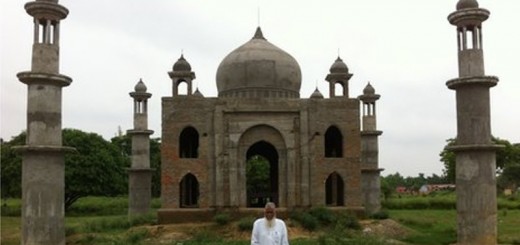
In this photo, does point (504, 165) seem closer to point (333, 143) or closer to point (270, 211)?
point (333, 143)

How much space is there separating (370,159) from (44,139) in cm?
1694

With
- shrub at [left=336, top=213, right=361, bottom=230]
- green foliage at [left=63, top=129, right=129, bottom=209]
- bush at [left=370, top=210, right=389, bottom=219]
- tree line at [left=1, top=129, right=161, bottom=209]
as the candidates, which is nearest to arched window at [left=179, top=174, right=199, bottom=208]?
shrub at [left=336, top=213, right=361, bottom=230]

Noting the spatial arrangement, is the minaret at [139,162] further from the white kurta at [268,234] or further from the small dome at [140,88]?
the white kurta at [268,234]

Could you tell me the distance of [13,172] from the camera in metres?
38.9

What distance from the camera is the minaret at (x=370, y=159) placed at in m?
29.7

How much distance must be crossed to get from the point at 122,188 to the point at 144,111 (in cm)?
1406

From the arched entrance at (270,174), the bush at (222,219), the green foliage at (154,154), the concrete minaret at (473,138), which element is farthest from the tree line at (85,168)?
the concrete minaret at (473,138)

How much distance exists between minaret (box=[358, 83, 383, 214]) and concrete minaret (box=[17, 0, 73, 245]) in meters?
15.9

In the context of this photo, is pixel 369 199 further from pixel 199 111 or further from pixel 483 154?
pixel 483 154

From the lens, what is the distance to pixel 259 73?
24.9 m

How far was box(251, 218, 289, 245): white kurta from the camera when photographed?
801 cm

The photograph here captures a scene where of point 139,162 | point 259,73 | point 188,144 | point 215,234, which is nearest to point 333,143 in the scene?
point 259,73

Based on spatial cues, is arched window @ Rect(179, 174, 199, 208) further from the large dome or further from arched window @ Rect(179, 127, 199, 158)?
the large dome

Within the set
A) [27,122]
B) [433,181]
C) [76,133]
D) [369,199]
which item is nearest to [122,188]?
[76,133]
